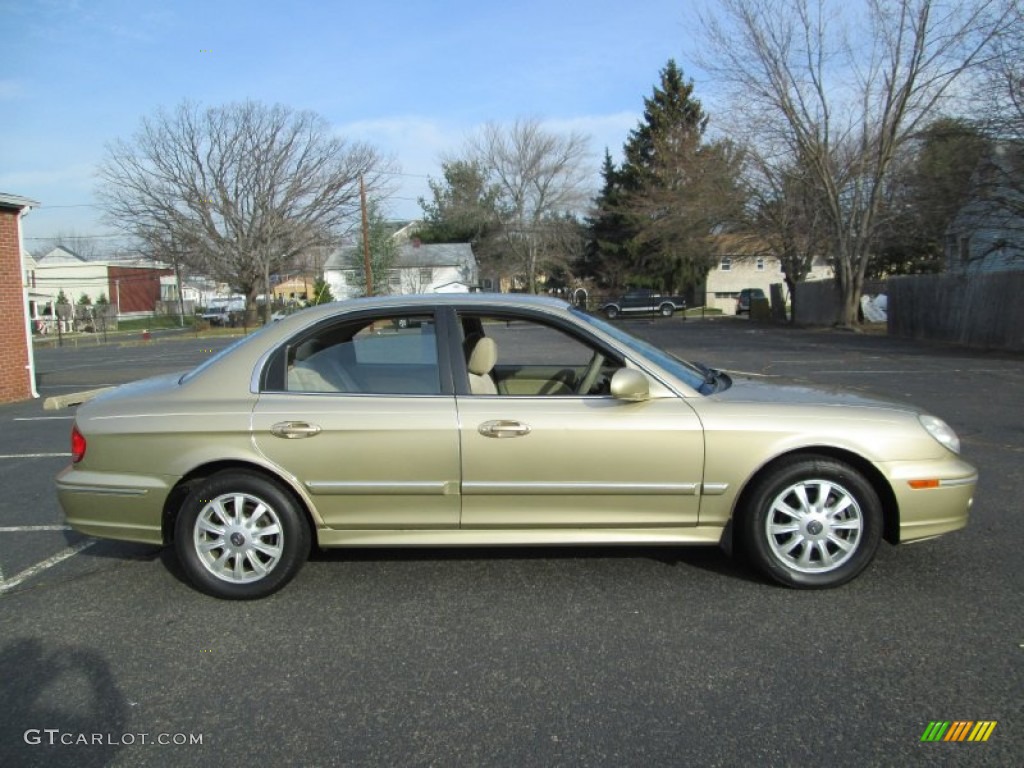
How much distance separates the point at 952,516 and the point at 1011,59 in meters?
16.3

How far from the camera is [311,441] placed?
3689 millimetres

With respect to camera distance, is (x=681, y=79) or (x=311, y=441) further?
(x=681, y=79)

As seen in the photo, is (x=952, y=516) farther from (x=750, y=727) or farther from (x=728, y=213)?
(x=728, y=213)

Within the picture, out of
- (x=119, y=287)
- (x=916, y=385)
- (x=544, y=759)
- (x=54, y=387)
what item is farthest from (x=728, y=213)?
(x=119, y=287)

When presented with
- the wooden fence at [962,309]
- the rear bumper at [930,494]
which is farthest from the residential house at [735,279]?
the rear bumper at [930,494]

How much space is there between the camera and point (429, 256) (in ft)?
189

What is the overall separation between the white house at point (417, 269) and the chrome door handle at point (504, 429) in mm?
41993

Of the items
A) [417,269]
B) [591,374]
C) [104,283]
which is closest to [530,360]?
[591,374]

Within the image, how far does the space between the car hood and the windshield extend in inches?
6.4

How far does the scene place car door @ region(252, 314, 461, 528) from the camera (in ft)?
12.1

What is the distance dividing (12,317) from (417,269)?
1539 inches

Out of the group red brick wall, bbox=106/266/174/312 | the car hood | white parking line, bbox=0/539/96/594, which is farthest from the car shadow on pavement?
red brick wall, bbox=106/266/174/312

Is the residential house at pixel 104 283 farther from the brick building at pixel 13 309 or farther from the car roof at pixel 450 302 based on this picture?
the car roof at pixel 450 302

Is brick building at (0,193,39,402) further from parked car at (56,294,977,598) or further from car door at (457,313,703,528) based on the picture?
car door at (457,313,703,528)
